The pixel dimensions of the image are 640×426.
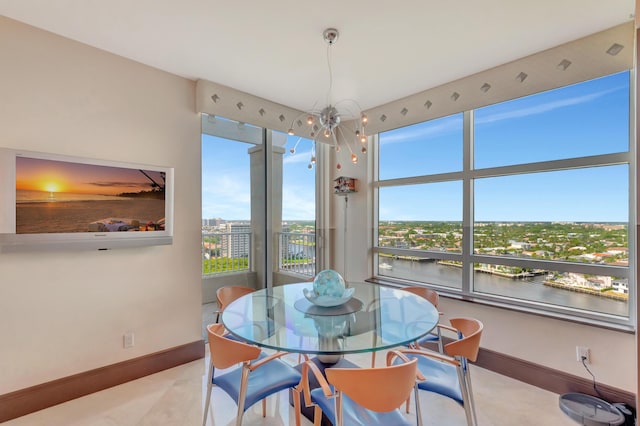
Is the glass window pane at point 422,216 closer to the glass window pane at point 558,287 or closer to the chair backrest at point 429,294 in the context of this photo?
the glass window pane at point 558,287

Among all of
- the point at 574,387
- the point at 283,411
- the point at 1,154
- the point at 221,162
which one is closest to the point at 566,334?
the point at 574,387

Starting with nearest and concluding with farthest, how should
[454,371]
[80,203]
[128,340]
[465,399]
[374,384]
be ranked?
[374,384] < [465,399] < [454,371] < [80,203] < [128,340]

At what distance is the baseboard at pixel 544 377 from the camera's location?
214cm

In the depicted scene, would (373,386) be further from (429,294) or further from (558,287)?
(558,287)

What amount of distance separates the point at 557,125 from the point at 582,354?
1848mm

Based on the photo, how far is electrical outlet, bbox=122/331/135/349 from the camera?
8.21 feet

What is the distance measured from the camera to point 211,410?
7.04 feet

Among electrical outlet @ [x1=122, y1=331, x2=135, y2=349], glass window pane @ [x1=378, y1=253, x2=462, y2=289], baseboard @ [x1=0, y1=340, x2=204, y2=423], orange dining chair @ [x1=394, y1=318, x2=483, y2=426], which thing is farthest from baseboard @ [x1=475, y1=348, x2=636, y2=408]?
electrical outlet @ [x1=122, y1=331, x2=135, y2=349]

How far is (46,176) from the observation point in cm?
210

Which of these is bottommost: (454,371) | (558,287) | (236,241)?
(454,371)

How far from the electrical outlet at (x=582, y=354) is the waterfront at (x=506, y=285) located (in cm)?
32

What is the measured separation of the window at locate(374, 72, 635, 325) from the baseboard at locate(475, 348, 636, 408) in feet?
1.52

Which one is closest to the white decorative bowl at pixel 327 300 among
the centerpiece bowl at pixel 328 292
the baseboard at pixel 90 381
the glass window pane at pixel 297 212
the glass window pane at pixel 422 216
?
the centerpiece bowl at pixel 328 292

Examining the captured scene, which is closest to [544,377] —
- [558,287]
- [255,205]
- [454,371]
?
[558,287]
